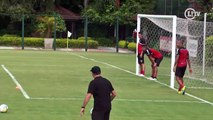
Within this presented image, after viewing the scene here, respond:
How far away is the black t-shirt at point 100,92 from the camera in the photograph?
998 cm

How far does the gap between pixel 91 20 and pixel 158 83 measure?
32.4m

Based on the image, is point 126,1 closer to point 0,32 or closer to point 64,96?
Answer: point 0,32

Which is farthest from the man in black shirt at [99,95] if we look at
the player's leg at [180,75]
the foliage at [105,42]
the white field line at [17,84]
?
the foliage at [105,42]

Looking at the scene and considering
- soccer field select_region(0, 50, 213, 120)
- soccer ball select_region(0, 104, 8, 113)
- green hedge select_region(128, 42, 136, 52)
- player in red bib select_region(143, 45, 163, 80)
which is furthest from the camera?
green hedge select_region(128, 42, 136, 52)

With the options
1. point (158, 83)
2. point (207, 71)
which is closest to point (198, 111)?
point (158, 83)

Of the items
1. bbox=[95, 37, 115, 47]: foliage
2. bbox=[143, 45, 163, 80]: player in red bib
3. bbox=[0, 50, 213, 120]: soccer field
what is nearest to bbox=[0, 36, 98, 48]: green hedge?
bbox=[95, 37, 115, 47]: foliage

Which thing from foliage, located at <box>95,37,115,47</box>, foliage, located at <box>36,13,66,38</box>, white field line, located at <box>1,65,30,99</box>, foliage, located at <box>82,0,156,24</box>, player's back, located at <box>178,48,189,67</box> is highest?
foliage, located at <box>82,0,156,24</box>

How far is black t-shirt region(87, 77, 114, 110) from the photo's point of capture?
32.8 ft

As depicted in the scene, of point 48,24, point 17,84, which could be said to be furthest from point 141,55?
point 48,24

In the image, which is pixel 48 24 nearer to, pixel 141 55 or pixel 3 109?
pixel 141 55

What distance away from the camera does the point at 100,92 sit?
1000 centimetres

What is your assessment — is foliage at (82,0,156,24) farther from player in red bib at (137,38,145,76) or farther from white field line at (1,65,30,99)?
player in red bib at (137,38,145,76)

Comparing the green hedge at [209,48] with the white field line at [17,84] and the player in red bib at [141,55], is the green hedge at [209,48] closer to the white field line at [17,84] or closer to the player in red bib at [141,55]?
the player in red bib at [141,55]

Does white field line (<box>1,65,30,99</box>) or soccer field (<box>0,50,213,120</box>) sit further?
white field line (<box>1,65,30,99</box>)
